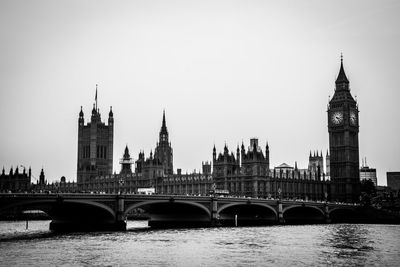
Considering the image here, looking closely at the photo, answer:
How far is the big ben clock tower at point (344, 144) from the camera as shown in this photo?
182 metres

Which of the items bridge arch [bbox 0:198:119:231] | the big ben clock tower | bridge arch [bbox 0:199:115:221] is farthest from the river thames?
the big ben clock tower

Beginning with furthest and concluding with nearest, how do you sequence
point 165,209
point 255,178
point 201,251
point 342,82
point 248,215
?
1. point 342,82
2. point 255,178
3. point 248,215
4. point 165,209
5. point 201,251

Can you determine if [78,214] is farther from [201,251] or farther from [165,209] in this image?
[201,251]

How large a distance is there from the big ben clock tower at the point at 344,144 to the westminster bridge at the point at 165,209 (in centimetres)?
3284

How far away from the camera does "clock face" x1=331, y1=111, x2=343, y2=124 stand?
183 m

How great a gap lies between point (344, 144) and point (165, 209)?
8889 centimetres

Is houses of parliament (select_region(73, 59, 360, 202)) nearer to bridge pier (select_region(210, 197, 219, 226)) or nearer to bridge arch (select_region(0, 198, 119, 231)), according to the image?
bridge pier (select_region(210, 197, 219, 226))

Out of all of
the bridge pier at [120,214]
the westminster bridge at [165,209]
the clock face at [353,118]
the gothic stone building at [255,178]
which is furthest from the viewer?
the clock face at [353,118]

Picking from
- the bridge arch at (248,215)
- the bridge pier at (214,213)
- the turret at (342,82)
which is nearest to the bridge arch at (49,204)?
the bridge pier at (214,213)

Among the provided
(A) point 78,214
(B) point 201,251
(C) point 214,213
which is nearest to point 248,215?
(C) point 214,213

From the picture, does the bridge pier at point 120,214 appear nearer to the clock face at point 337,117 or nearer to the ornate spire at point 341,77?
the clock face at point 337,117

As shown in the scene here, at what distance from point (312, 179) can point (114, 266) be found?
142 metres

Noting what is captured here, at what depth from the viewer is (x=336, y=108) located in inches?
7283

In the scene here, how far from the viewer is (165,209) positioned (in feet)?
364
